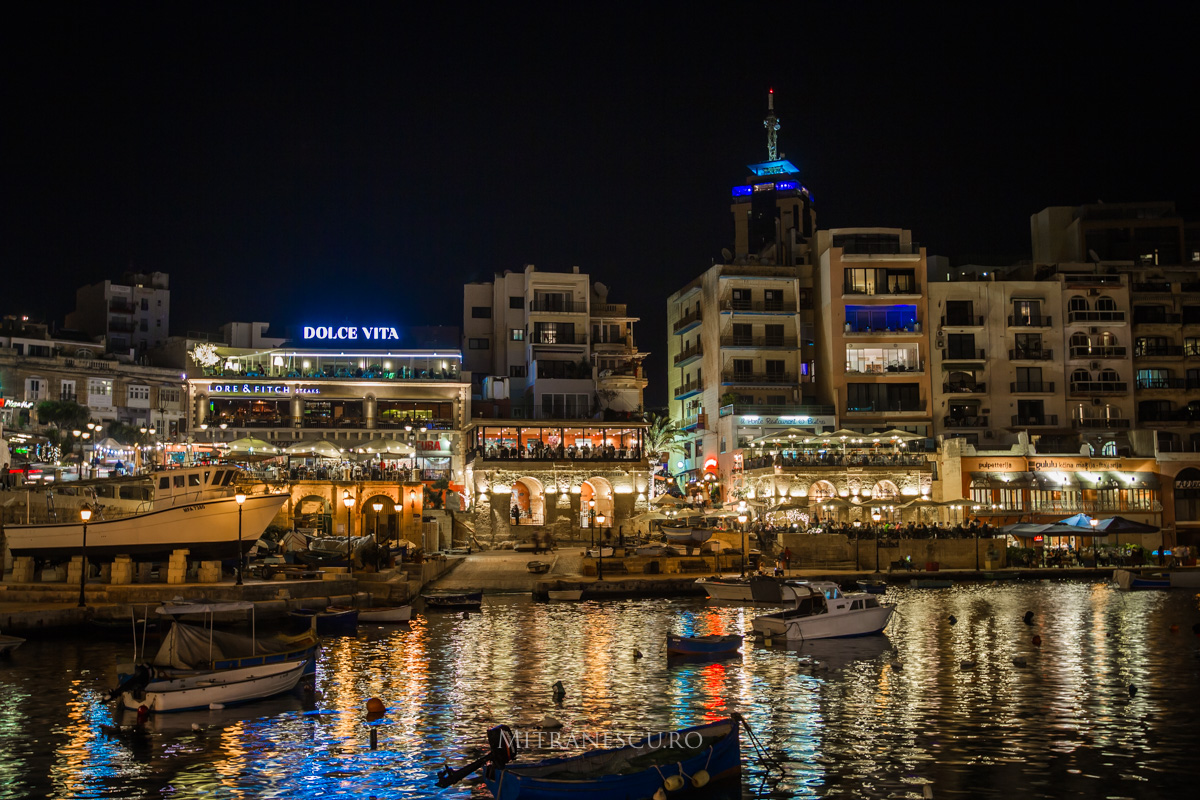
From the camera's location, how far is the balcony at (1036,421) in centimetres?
7869

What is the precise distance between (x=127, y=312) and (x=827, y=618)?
9035 cm

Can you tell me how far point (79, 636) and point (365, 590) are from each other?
12074 millimetres

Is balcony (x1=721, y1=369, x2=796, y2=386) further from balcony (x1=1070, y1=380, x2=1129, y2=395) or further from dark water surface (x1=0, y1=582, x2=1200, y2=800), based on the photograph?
dark water surface (x1=0, y1=582, x2=1200, y2=800)

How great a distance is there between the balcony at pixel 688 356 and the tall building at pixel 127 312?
52.4 m

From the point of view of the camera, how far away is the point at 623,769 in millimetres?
18344

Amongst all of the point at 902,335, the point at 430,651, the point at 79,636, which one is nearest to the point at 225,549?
the point at 79,636

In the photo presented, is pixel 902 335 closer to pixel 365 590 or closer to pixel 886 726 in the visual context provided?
pixel 365 590

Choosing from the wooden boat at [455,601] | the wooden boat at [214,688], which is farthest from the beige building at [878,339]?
the wooden boat at [214,688]

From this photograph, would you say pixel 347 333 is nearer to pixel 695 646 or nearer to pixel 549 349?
pixel 549 349

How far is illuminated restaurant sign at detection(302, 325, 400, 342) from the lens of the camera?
79.9 metres

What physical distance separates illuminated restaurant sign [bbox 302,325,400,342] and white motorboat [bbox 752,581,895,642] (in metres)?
48.5

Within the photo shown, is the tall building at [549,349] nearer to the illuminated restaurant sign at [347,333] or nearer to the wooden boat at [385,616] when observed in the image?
the illuminated restaurant sign at [347,333]

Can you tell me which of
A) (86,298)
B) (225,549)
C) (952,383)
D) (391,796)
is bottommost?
(391,796)

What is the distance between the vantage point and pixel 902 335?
7894cm
